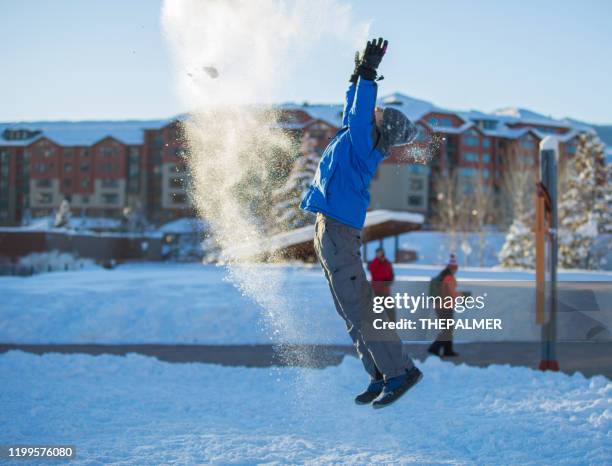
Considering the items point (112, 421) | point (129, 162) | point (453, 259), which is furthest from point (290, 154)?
point (129, 162)

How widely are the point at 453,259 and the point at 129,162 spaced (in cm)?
6095

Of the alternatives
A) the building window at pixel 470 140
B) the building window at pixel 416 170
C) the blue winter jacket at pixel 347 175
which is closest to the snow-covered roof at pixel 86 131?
the building window at pixel 416 170

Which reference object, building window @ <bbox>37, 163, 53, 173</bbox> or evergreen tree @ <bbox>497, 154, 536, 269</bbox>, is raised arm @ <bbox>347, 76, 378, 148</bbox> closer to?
evergreen tree @ <bbox>497, 154, 536, 269</bbox>

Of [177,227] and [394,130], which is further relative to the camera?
[177,227]

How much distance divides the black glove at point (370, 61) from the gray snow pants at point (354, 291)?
1.13m

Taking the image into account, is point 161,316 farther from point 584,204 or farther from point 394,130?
point 584,204

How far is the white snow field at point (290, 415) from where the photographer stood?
568 centimetres

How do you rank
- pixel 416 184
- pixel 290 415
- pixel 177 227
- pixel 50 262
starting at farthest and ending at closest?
pixel 416 184, pixel 177 227, pixel 50 262, pixel 290 415

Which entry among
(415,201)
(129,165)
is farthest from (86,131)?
(415,201)

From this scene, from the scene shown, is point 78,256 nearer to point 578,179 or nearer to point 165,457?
point 578,179

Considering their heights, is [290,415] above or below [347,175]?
below

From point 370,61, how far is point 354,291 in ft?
5.73

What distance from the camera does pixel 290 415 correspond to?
23.7 ft

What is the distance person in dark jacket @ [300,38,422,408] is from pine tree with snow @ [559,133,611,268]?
30939mm
